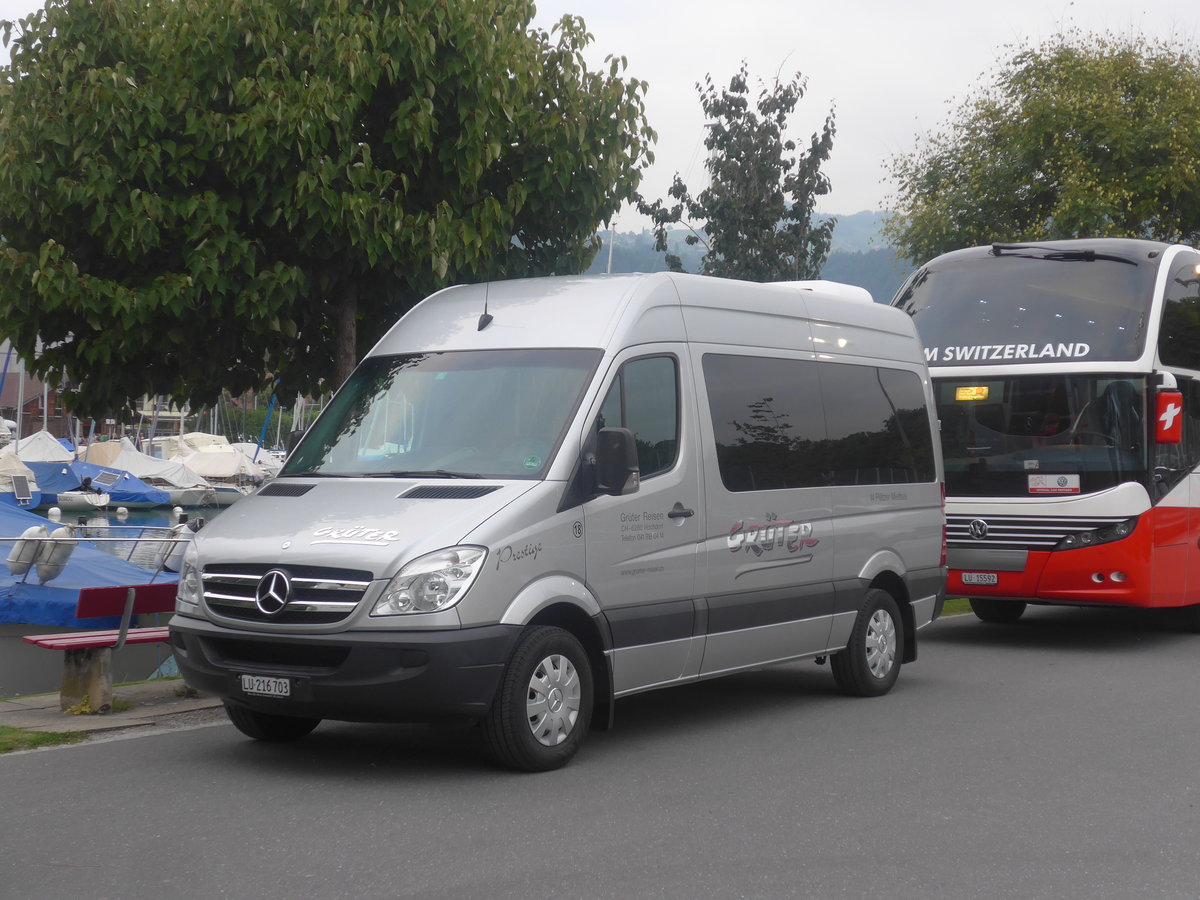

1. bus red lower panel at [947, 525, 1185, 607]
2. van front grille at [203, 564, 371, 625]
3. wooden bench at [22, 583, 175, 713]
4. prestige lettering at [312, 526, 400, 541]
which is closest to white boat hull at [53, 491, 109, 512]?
bus red lower panel at [947, 525, 1185, 607]

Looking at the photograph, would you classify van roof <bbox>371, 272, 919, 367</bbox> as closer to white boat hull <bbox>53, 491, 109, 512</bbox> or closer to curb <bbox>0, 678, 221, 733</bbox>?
curb <bbox>0, 678, 221, 733</bbox>

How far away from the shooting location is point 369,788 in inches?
289

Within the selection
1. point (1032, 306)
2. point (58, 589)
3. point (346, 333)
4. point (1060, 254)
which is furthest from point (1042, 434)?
point (58, 589)

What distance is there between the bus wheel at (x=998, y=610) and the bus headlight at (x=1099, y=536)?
8.95 ft

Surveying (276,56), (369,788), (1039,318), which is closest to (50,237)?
(276,56)

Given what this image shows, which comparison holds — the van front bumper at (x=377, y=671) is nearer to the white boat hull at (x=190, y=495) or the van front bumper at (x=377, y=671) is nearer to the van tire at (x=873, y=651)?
the van tire at (x=873, y=651)

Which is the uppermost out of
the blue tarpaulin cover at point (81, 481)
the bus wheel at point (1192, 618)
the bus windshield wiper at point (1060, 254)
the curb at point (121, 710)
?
the bus windshield wiper at point (1060, 254)

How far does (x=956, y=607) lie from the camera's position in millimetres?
18031

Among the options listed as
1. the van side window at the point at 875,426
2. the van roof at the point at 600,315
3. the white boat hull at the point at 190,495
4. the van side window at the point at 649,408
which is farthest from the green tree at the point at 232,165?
the white boat hull at the point at 190,495

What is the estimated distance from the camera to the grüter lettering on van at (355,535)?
24.0 ft

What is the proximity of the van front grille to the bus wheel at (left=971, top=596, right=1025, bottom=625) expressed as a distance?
1041 centimetres

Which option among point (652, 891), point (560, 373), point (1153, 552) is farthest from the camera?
point (1153, 552)

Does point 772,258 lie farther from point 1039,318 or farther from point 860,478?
point 860,478

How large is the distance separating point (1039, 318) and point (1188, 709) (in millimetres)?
4834
